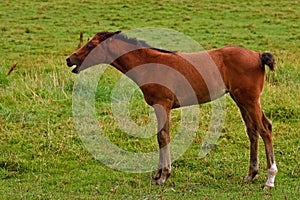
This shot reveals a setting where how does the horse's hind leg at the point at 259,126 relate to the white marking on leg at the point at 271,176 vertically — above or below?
above

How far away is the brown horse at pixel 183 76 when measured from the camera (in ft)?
22.8

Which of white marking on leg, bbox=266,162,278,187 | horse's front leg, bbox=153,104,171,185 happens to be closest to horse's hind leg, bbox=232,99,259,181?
white marking on leg, bbox=266,162,278,187

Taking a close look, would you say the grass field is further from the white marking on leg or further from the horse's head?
the horse's head

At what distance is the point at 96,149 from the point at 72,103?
2.05 m

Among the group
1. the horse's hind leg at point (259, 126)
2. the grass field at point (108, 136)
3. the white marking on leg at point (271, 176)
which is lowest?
the grass field at point (108, 136)

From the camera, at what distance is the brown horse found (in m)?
6.94

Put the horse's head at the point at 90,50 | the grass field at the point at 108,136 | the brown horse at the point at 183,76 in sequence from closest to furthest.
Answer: the grass field at the point at 108,136 < the brown horse at the point at 183,76 < the horse's head at the point at 90,50

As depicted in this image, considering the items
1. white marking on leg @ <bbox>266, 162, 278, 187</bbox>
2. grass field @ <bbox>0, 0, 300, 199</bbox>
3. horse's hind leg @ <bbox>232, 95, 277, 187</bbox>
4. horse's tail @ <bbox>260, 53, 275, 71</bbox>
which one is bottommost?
grass field @ <bbox>0, 0, 300, 199</bbox>

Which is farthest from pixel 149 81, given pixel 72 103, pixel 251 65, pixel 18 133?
pixel 72 103

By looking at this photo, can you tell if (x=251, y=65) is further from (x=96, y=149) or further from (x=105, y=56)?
(x=96, y=149)

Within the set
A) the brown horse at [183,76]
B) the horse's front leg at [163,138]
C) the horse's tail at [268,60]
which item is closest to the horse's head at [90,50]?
the brown horse at [183,76]

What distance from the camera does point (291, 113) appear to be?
375 inches

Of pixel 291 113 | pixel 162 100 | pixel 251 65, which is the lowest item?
pixel 291 113

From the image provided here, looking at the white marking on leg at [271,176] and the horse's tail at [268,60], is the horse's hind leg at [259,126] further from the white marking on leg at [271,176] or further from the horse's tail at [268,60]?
the horse's tail at [268,60]
